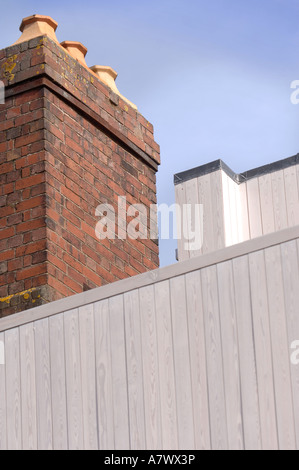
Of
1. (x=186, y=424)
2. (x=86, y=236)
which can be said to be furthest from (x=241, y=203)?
(x=186, y=424)

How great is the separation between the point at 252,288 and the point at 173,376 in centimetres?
84

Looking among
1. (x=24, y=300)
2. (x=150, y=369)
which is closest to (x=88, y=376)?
(x=150, y=369)

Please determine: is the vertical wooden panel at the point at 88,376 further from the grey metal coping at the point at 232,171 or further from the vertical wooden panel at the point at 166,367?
the grey metal coping at the point at 232,171

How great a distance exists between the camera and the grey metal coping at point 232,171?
39.7 feet

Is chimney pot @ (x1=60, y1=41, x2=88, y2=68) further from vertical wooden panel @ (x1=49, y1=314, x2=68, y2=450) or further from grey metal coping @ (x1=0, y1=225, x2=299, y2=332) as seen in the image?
vertical wooden panel @ (x1=49, y1=314, x2=68, y2=450)

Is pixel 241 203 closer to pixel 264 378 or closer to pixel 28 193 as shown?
pixel 28 193

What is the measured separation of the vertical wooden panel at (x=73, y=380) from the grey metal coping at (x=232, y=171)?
3.18 metres

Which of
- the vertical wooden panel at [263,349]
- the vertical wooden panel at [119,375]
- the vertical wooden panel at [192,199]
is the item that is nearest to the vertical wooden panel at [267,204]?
the vertical wooden panel at [192,199]

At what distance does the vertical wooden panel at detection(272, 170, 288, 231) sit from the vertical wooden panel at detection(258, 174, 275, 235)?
4 cm

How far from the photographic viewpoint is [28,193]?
12117 millimetres

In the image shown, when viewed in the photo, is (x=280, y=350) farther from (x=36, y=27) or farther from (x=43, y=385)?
(x=36, y=27)

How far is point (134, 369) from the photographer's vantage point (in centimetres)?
902
